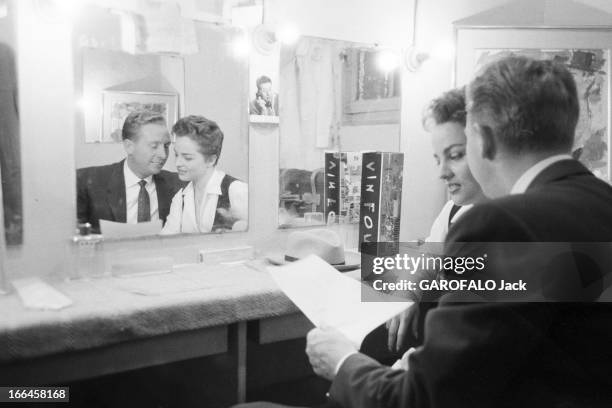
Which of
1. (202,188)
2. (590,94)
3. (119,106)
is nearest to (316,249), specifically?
(202,188)

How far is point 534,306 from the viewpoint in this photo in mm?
831

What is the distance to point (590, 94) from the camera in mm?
2531

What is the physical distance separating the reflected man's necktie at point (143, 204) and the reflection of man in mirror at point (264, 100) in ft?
1.50

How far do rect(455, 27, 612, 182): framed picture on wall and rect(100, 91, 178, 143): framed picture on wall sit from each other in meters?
1.35

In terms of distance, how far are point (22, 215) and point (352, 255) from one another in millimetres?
1132

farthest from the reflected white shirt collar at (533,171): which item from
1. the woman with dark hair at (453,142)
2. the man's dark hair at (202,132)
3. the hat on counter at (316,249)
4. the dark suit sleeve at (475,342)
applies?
the man's dark hair at (202,132)

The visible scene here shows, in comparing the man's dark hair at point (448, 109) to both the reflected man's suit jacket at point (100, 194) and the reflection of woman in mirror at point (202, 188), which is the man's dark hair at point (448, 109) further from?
the reflected man's suit jacket at point (100, 194)

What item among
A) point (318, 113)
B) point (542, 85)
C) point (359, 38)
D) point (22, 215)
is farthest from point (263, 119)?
point (542, 85)

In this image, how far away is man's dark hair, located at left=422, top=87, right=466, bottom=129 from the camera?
1.65m

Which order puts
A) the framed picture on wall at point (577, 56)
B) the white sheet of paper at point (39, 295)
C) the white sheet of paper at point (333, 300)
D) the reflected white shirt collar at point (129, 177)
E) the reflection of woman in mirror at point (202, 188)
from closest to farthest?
the white sheet of paper at point (333, 300), the white sheet of paper at point (39, 295), the reflected white shirt collar at point (129, 177), the reflection of woman in mirror at point (202, 188), the framed picture on wall at point (577, 56)

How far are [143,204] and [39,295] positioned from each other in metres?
0.47

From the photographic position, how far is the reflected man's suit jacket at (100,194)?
5.56 ft

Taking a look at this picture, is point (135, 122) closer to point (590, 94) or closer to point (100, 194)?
point (100, 194)


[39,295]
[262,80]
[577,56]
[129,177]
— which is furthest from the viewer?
[577,56]
